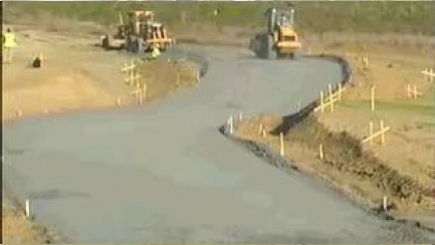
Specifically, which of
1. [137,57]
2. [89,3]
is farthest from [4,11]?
[137,57]

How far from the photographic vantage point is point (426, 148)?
2664 cm

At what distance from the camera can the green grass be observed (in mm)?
95250

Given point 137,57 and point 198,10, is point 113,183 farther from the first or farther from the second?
point 198,10

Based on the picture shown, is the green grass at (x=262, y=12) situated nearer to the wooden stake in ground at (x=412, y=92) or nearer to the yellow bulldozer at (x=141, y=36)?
the yellow bulldozer at (x=141, y=36)

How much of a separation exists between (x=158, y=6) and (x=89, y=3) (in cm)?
1209

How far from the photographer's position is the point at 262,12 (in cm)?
10419

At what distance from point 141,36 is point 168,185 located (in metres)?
43.6

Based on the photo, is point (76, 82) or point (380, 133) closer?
point (380, 133)

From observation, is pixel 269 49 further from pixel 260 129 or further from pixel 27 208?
pixel 27 208

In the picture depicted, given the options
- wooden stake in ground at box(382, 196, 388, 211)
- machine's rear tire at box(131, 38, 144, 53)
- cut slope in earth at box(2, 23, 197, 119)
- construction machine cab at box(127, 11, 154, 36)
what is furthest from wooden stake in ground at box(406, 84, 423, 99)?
construction machine cab at box(127, 11, 154, 36)

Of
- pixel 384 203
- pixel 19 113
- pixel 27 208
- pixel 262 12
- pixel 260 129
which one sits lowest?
pixel 262 12

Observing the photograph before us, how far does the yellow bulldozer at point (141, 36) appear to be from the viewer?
6582cm

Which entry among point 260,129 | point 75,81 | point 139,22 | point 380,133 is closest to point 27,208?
point 380,133

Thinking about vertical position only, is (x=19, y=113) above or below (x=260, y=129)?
below
